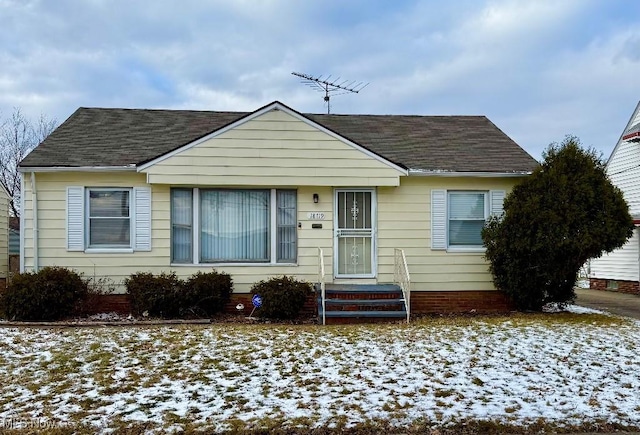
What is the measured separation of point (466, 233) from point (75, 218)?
28.3 feet

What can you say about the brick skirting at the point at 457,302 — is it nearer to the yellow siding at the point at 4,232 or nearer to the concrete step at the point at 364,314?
the concrete step at the point at 364,314

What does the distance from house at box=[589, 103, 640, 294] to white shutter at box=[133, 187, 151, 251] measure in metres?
14.6

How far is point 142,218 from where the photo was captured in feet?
39.5

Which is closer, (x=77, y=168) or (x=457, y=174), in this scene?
(x=77, y=168)

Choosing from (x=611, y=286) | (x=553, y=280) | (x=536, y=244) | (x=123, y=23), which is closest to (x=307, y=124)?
(x=536, y=244)

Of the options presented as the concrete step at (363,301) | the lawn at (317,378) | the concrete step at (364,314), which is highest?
the concrete step at (363,301)

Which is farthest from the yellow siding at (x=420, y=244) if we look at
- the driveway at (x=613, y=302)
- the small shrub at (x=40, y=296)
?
the small shrub at (x=40, y=296)

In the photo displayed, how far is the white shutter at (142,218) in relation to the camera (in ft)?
39.4

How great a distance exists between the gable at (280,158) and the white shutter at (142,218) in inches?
35.9

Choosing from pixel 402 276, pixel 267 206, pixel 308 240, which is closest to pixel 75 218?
pixel 267 206

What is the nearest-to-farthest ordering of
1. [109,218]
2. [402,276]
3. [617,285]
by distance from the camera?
[402,276], [109,218], [617,285]

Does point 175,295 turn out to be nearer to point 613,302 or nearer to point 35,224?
point 35,224

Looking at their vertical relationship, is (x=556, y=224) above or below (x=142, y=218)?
below

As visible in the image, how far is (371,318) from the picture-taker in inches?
439
